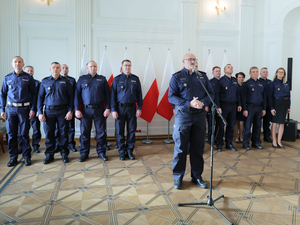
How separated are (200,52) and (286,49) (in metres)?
2.24

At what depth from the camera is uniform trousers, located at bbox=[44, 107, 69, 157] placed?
12.9 feet

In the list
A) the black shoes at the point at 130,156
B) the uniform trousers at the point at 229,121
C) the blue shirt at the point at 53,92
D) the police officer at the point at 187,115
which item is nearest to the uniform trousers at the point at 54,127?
the blue shirt at the point at 53,92

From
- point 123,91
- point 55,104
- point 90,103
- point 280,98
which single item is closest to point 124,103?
point 123,91

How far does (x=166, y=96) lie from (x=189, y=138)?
2452 millimetres

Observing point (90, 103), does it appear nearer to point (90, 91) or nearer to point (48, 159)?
point (90, 91)

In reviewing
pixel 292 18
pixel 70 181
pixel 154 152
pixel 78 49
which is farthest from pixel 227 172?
pixel 292 18

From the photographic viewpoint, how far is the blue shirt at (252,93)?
16.3 ft

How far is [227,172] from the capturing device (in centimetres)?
364

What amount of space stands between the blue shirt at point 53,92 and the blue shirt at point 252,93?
11.0ft

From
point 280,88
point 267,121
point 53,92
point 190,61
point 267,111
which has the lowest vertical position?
point 267,121

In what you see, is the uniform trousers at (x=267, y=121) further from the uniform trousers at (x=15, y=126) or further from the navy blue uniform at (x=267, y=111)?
the uniform trousers at (x=15, y=126)

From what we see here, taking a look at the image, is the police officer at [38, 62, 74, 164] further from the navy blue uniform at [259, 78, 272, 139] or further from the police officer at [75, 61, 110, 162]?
the navy blue uniform at [259, 78, 272, 139]

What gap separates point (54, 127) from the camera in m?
4.04

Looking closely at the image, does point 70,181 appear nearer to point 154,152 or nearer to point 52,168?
point 52,168
